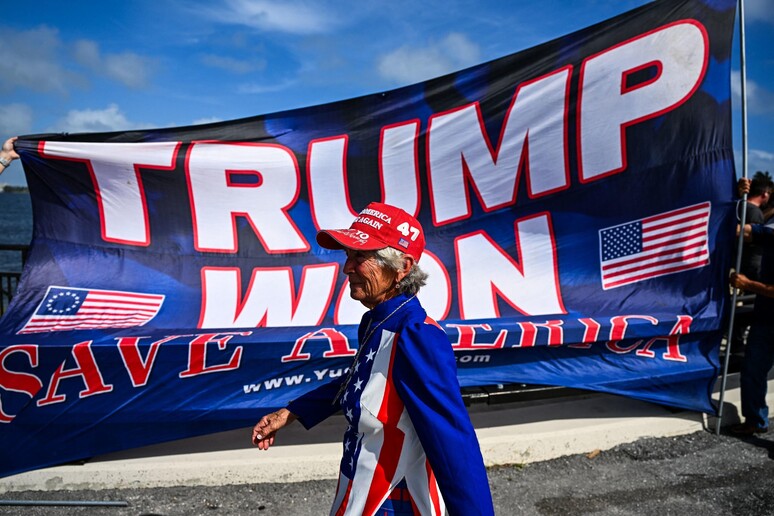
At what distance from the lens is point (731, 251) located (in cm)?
501

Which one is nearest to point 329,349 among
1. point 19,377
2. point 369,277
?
point 19,377

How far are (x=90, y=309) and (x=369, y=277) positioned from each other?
11.2 feet

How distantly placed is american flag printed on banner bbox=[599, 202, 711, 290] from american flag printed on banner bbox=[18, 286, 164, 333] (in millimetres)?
3980

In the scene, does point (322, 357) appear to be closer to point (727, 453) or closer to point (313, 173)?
point (313, 173)

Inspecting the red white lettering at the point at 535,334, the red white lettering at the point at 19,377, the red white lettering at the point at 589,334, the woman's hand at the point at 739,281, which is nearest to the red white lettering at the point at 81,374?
the red white lettering at the point at 19,377

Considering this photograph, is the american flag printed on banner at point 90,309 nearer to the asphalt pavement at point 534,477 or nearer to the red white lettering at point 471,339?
the asphalt pavement at point 534,477

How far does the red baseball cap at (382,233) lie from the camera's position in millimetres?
1923

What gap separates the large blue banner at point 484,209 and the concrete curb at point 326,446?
13.5 inches

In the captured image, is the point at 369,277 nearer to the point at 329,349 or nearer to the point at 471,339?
the point at 329,349

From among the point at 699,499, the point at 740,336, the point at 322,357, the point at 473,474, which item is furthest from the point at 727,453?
the point at 473,474

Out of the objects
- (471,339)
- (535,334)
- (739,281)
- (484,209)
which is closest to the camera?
(471,339)

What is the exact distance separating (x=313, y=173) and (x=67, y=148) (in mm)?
2075

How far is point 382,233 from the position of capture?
1944 millimetres

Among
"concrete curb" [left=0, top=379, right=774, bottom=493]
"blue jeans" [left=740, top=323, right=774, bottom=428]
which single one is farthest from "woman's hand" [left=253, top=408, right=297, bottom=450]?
"blue jeans" [left=740, top=323, right=774, bottom=428]
